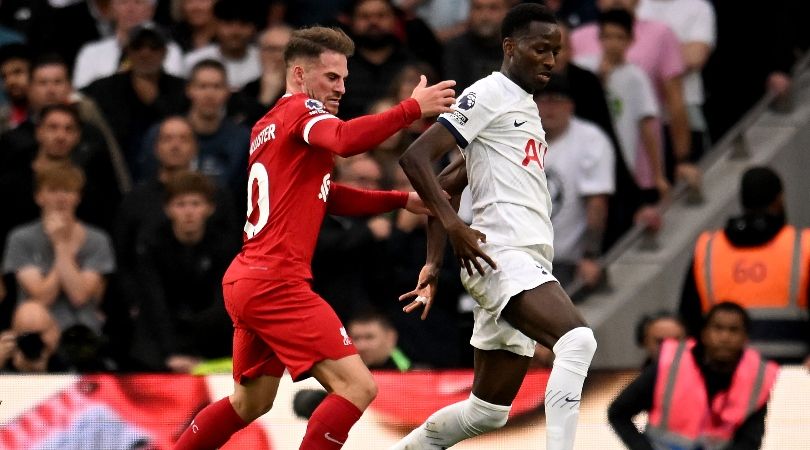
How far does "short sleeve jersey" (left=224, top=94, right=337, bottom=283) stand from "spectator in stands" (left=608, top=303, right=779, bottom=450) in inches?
Answer: 63.5

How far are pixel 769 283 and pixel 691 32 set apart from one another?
288cm

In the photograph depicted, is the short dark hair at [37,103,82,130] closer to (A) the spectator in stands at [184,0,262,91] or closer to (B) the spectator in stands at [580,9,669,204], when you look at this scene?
(A) the spectator in stands at [184,0,262,91]

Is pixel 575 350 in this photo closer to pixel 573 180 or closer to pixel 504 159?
pixel 504 159

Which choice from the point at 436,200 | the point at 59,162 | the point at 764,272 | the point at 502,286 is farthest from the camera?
the point at 59,162

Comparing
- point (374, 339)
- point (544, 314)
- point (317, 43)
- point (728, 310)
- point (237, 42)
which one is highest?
point (317, 43)

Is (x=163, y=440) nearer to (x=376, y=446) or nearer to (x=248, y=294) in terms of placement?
(x=376, y=446)

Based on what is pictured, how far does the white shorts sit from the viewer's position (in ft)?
25.4

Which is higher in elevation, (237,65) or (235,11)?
(235,11)

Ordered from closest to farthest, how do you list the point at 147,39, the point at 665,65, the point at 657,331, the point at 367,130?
the point at 367,130, the point at 657,331, the point at 147,39, the point at 665,65

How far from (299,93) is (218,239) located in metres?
2.99

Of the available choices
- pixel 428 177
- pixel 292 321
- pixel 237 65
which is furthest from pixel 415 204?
pixel 237 65

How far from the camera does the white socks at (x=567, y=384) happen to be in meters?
7.56

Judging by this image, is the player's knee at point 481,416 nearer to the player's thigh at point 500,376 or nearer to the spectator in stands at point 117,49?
the player's thigh at point 500,376

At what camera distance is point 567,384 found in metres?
7.60
